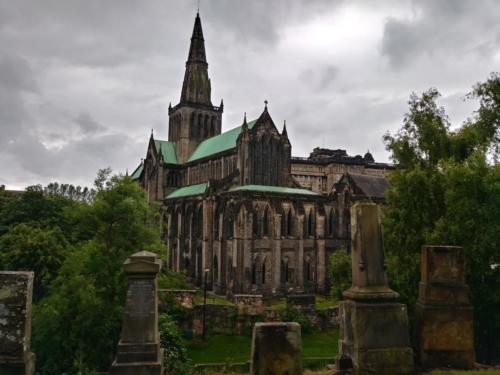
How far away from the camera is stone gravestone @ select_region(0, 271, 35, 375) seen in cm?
715

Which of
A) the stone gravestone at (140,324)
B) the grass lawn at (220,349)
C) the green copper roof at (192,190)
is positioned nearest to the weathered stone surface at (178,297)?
the grass lawn at (220,349)

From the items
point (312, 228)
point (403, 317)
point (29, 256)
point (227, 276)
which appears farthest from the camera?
point (312, 228)

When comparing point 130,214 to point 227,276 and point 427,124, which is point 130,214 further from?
point 227,276

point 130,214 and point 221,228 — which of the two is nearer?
point 130,214

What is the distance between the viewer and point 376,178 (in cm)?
5209

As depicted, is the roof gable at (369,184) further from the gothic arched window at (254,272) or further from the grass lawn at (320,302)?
the gothic arched window at (254,272)

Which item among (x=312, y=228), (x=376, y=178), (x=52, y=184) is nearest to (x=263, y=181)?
(x=312, y=228)

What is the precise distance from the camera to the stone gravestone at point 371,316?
810cm

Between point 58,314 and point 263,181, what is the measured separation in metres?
29.7

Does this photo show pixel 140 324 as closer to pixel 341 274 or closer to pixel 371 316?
pixel 371 316

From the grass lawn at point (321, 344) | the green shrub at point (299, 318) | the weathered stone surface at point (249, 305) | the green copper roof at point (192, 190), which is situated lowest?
the grass lawn at point (321, 344)

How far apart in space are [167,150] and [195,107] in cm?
743

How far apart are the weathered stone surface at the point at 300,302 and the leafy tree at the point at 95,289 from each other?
10949 millimetres

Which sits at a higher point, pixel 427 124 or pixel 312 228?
pixel 427 124
